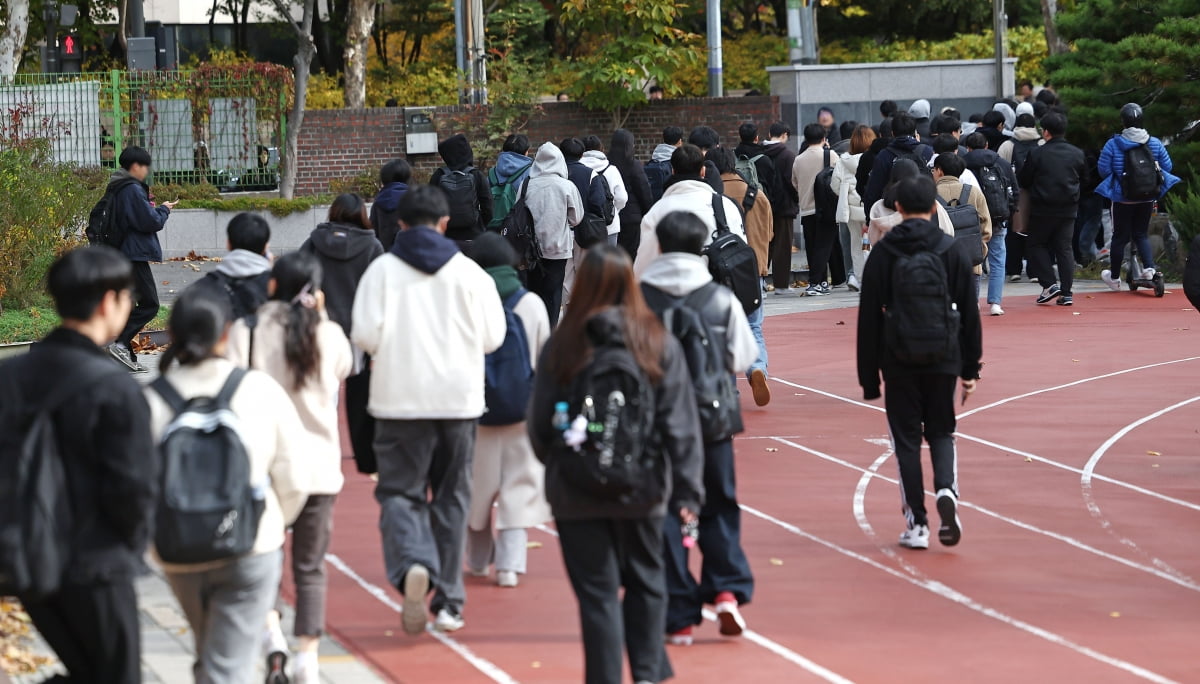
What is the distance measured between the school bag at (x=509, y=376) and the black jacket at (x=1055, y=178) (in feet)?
36.6

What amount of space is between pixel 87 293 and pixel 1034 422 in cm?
877

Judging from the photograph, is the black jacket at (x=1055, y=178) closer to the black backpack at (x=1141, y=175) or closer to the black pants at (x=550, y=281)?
the black backpack at (x=1141, y=175)

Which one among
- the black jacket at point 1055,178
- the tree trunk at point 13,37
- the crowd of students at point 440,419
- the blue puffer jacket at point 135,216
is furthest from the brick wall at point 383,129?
the crowd of students at point 440,419

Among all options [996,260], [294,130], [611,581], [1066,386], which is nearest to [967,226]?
[1066,386]

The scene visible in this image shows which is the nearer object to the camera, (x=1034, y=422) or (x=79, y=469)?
(x=79, y=469)

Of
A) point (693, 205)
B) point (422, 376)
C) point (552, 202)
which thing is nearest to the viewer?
point (422, 376)

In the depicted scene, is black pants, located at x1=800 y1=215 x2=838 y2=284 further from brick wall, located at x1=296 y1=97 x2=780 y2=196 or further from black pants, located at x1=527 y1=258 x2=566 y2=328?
brick wall, located at x1=296 y1=97 x2=780 y2=196

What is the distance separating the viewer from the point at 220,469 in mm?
5074

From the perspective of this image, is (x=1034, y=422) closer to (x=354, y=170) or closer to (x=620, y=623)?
(x=620, y=623)

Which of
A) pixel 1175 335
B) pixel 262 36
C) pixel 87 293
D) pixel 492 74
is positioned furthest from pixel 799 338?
pixel 262 36

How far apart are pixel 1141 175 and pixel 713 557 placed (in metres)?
12.3

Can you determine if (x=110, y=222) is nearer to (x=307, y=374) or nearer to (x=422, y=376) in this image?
(x=422, y=376)

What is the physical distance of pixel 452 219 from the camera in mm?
13000

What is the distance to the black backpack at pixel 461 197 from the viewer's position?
13062 mm
